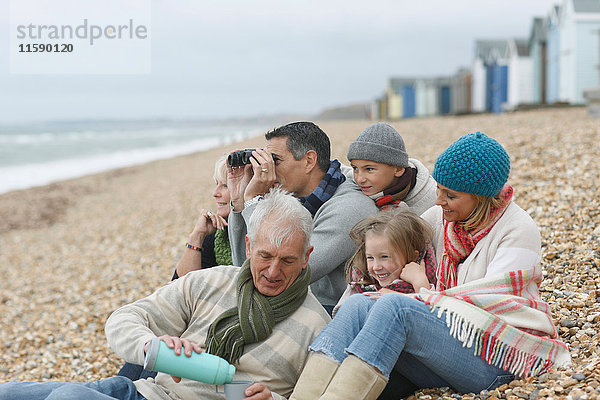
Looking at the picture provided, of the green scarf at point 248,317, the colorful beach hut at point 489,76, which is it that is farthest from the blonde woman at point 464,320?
the colorful beach hut at point 489,76

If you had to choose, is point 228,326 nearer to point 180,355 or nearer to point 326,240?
point 180,355

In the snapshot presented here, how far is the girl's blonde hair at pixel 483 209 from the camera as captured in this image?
2.92 metres

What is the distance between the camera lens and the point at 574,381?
270 centimetres

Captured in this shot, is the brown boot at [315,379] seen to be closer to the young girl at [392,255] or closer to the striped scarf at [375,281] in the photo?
the young girl at [392,255]

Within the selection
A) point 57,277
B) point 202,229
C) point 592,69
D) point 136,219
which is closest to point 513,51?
point 592,69

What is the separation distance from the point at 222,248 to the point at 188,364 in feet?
5.10

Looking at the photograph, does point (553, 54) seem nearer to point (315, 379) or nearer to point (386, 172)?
point (386, 172)

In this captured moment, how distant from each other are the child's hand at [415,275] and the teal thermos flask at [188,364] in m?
1.04

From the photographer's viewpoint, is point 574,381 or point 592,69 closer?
point 574,381

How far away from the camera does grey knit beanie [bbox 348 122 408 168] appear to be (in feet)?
11.7

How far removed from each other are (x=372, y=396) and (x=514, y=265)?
88 cm

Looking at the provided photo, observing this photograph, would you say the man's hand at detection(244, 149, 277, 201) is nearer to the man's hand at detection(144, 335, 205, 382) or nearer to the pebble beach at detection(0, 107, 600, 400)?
the pebble beach at detection(0, 107, 600, 400)

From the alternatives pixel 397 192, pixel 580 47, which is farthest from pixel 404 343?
pixel 580 47

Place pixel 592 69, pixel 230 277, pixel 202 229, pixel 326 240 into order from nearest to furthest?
pixel 230 277, pixel 326 240, pixel 202 229, pixel 592 69
